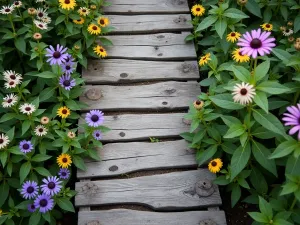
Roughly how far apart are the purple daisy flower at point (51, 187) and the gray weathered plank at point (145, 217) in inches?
9.8

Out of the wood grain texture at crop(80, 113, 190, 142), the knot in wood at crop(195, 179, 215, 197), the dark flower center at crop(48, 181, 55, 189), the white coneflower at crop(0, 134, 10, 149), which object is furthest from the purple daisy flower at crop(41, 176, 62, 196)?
the knot in wood at crop(195, 179, 215, 197)

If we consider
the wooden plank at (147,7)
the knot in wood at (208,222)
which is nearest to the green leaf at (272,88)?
the knot in wood at (208,222)

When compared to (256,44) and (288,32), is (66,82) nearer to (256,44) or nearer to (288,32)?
(256,44)

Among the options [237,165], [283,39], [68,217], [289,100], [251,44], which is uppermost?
[251,44]

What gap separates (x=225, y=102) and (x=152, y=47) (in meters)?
1.41

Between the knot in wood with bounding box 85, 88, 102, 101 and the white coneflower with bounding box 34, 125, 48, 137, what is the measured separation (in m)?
0.62

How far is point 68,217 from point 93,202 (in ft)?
1.14

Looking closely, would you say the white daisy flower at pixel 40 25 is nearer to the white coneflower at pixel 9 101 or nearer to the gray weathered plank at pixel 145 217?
the white coneflower at pixel 9 101

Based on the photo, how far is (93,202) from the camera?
297 centimetres

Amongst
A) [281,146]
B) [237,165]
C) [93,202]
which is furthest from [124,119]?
[281,146]

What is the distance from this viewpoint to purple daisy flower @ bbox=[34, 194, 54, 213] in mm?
2781

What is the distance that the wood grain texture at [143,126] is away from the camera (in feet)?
10.9

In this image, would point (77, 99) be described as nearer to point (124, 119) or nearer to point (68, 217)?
point (124, 119)

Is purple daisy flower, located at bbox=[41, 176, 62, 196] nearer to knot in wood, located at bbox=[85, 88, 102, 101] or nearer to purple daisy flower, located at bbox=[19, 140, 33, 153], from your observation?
purple daisy flower, located at bbox=[19, 140, 33, 153]
